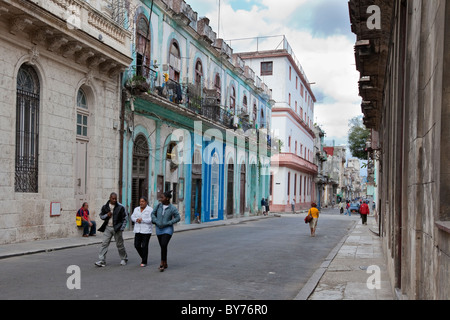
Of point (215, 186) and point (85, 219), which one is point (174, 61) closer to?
point (215, 186)

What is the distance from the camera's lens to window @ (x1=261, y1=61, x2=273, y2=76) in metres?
47.6

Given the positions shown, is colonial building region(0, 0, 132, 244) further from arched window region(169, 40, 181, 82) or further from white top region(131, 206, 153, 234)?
arched window region(169, 40, 181, 82)

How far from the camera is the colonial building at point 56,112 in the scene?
13.1 m

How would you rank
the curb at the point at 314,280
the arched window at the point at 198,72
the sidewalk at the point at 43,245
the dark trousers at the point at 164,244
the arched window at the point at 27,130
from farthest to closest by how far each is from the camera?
the arched window at the point at 198,72 → the arched window at the point at 27,130 → the sidewalk at the point at 43,245 → the dark trousers at the point at 164,244 → the curb at the point at 314,280

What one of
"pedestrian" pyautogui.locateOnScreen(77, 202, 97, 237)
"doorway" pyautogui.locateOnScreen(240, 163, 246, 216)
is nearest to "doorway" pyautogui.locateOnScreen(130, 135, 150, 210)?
"pedestrian" pyautogui.locateOnScreen(77, 202, 97, 237)

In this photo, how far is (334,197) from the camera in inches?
3723

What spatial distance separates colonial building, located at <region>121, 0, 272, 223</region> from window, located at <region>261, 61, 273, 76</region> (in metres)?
10.5

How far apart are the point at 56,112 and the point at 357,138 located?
3655 centimetres

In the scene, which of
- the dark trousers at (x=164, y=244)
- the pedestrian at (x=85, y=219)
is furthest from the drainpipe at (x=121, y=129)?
the dark trousers at (x=164, y=244)

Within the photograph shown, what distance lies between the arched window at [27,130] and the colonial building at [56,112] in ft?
0.09

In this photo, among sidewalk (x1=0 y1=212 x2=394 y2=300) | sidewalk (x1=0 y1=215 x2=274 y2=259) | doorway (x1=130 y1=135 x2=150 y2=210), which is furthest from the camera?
doorway (x1=130 y1=135 x2=150 y2=210)

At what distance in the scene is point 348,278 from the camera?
31.2 feet

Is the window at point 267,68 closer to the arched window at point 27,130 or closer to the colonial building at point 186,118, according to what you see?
the colonial building at point 186,118

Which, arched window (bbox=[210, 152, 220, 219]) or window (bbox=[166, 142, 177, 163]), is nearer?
window (bbox=[166, 142, 177, 163])
